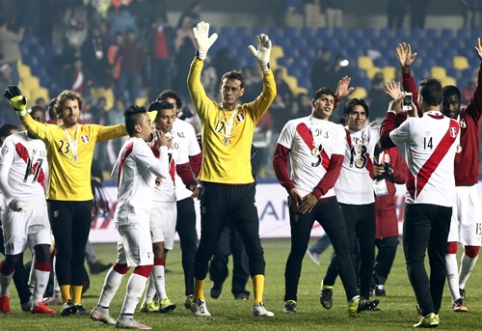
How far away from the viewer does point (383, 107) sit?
22.8 metres

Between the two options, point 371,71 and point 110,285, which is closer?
point 110,285

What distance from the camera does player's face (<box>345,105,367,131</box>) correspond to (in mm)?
10430

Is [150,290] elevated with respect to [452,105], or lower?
lower

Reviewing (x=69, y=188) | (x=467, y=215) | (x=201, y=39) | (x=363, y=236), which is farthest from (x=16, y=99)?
(x=467, y=215)

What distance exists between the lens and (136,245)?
873 cm

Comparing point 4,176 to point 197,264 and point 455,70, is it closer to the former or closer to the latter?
point 197,264

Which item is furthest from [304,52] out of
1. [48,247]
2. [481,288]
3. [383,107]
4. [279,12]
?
[48,247]

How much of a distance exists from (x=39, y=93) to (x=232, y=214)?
14.4 meters

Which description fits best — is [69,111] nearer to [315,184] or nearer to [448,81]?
[315,184]

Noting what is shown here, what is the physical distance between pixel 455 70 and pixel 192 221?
634 inches

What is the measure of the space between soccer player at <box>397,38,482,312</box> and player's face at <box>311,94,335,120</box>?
2.77ft

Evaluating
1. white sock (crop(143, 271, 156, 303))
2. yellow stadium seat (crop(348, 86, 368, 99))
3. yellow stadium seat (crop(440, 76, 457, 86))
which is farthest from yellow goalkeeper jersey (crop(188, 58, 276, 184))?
yellow stadium seat (crop(440, 76, 457, 86))

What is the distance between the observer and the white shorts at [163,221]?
33.5ft

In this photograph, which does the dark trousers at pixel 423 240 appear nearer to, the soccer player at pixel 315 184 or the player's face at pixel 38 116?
the soccer player at pixel 315 184
